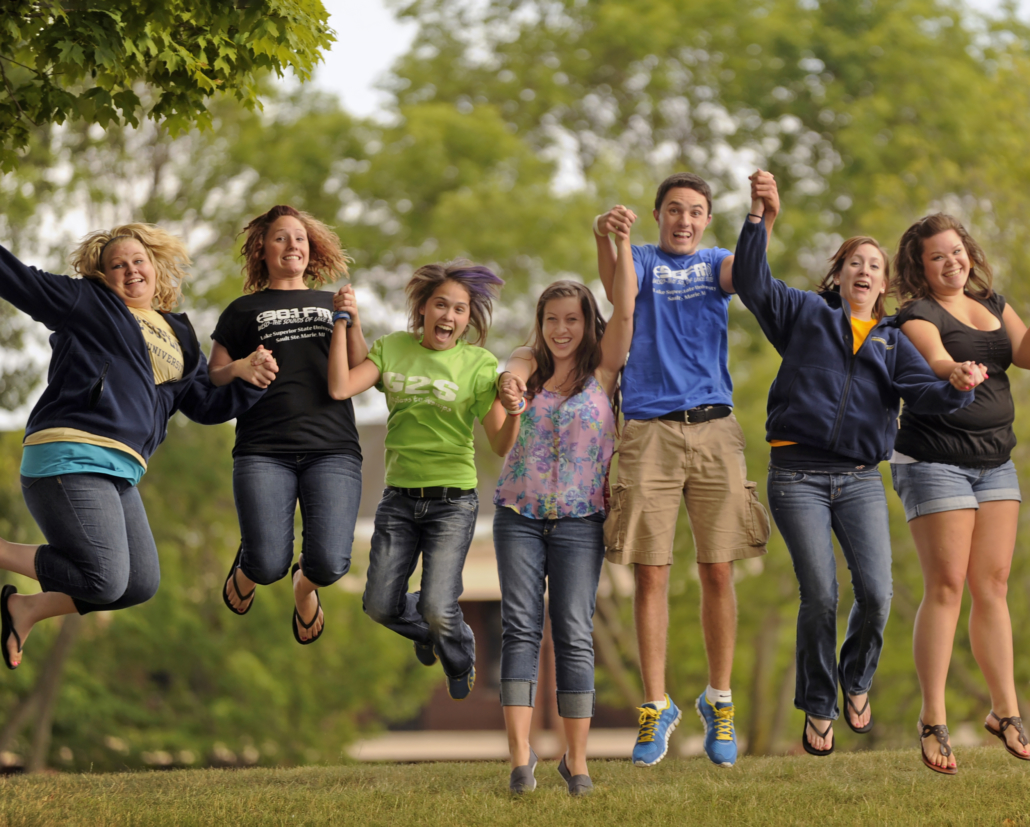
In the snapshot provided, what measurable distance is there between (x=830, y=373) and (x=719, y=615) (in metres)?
1.42

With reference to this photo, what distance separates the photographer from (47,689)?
1847 centimetres

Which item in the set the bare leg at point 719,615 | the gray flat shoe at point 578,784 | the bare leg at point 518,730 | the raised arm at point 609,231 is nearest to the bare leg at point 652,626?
the bare leg at point 719,615

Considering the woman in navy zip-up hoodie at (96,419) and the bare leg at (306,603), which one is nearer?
the woman in navy zip-up hoodie at (96,419)

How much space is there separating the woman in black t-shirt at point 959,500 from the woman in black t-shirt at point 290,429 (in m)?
3.02

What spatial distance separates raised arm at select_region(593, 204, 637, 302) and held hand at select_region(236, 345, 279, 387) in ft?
5.88

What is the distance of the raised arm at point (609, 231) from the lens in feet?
19.0

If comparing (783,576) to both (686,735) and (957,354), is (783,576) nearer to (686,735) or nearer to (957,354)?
(686,735)

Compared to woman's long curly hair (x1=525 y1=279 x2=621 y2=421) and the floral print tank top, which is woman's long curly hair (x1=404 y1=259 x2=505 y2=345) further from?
the floral print tank top

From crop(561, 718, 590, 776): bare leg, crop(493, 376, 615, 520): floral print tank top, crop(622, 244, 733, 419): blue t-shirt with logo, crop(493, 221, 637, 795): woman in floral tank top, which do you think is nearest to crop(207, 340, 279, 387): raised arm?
crop(493, 221, 637, 795): woman in floral tank top

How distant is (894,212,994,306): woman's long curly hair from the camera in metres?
6.19

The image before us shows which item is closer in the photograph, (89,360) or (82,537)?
(82,537)

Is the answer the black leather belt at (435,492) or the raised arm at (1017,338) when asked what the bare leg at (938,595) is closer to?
the raised arm at (1017,338)

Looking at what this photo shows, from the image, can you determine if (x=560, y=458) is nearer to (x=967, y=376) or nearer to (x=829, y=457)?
(x=829, y=457)

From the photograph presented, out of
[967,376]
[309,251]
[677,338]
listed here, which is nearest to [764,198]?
[677,338]
